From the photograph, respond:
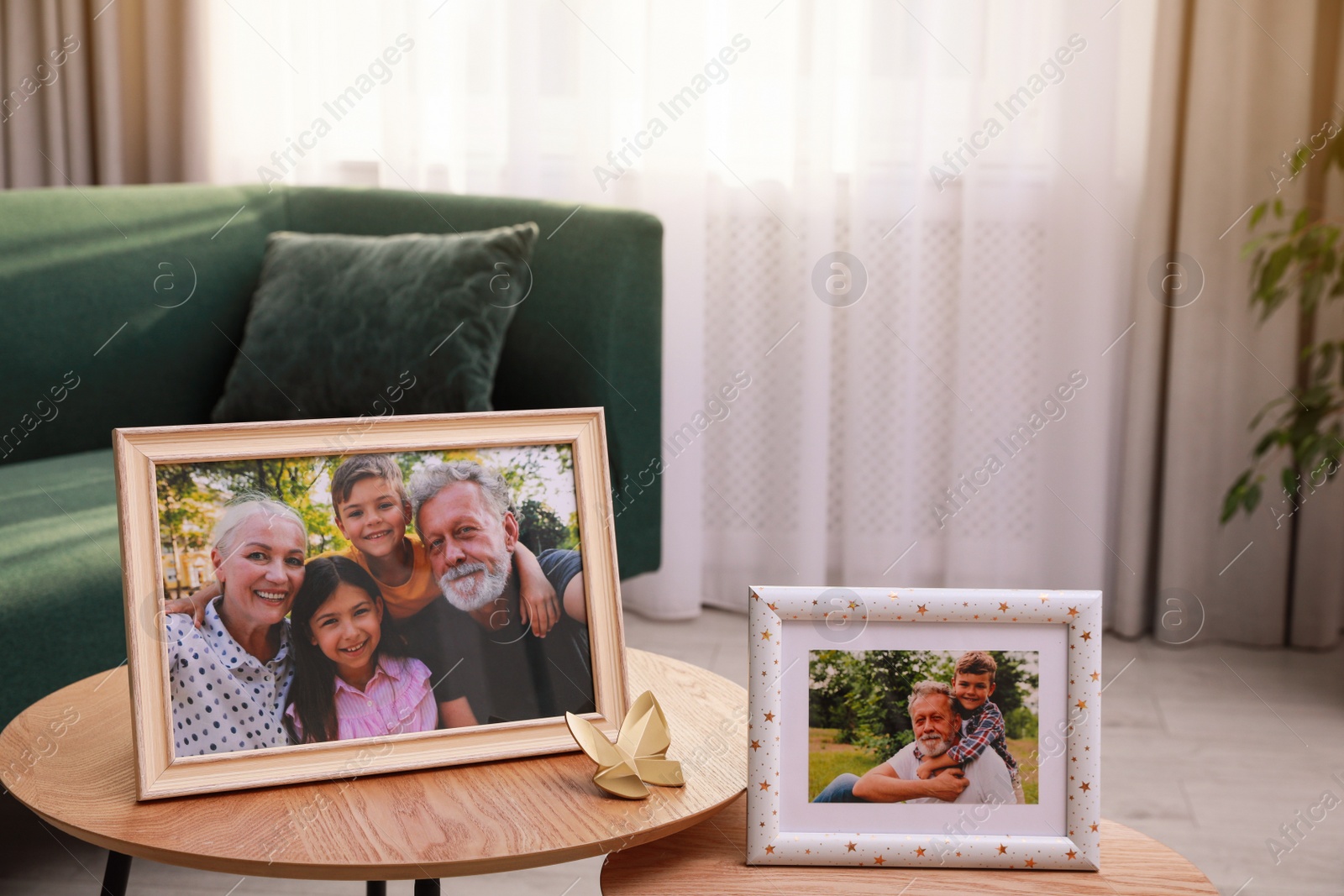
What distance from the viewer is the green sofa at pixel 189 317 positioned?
187cm

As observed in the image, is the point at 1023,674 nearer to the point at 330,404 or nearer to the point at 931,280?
the point at 330,404

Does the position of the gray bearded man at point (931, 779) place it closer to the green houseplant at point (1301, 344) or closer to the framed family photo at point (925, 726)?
the framed family photo at point (925, 726)

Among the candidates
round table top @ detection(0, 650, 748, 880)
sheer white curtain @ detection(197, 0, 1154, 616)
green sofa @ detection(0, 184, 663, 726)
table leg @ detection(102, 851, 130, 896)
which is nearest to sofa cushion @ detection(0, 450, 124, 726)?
green sofa @ detection(0, 184, 663, 726)

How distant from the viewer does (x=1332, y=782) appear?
178 cm

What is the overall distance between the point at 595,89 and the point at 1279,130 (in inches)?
53.7

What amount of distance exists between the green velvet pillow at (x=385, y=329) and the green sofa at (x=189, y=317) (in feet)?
0.37

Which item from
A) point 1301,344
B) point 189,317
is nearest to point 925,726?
point 189,317

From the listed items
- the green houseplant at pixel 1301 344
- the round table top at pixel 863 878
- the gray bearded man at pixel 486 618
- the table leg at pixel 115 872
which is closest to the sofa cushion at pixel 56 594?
the table leg at pixel 115 872

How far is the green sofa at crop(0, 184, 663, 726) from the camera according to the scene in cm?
187

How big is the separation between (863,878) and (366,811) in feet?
1.07

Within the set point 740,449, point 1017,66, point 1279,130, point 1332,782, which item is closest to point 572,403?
point 740,449

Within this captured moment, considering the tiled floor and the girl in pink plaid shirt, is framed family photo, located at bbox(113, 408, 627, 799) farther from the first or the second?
the tiled floor

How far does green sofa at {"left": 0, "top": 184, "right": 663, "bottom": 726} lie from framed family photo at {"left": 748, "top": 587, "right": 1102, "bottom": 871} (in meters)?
1.14

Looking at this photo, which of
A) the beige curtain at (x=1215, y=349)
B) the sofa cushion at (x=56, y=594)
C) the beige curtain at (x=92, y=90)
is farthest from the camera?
the beige curtain at (x=92, y=90)
